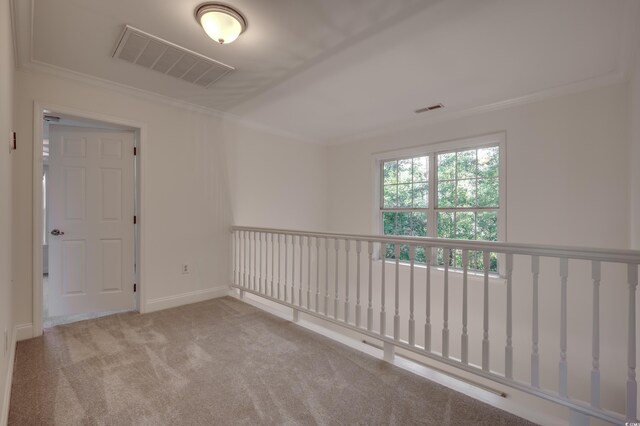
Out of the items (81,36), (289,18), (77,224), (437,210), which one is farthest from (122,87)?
(437,210)

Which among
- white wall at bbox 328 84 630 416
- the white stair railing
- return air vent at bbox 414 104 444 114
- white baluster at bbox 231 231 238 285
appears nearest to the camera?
the white stair railing

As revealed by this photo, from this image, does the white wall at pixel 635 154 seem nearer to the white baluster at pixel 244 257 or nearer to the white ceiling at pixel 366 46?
the white ceiling at pixel 366 46

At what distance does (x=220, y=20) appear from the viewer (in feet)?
6.13

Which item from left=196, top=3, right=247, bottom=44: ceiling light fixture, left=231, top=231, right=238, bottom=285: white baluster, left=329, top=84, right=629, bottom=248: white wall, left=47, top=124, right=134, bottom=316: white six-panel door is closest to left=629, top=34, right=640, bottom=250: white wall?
left=329, top=84, right=629, bottom=248: white wall

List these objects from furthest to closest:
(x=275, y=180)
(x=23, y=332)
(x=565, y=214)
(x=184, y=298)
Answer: (x=275, y=180) → (x=184, y=298) → (x=565, y=214) → (x=23, y=332)

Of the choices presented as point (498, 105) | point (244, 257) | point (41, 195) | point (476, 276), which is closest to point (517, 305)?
point (476, 276)

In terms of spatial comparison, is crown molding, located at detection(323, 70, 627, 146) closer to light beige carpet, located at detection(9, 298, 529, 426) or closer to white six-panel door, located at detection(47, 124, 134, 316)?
light beige carpet, located at detection(9, 298, 529, 426)

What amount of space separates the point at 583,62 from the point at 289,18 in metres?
2.46

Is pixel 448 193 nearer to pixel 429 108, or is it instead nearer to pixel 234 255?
pixel 429 108

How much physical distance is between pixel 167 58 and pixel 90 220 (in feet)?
6.01

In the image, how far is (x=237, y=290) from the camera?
3.85 m

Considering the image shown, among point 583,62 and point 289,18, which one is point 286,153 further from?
point 583,62

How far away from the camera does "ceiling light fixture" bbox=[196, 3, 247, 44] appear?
71.9 inches

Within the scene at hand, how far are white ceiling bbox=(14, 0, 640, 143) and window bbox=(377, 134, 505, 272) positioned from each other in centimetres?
62
